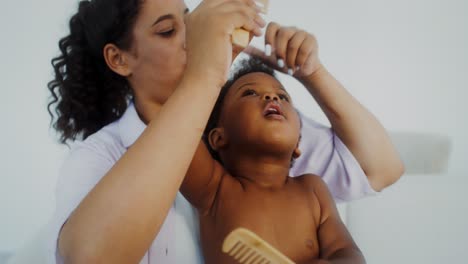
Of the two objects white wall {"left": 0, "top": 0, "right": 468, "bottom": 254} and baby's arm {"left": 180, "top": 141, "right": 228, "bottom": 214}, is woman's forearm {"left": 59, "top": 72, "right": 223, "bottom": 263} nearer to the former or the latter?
baby's arm {"left": 180, "top": 141, "right": 228, "bottom": 214}

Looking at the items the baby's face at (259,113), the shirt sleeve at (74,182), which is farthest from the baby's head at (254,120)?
the shirt sleeve at (74,182)

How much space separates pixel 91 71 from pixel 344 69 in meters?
0.41

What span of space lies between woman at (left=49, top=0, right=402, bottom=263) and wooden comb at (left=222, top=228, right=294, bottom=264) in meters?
0.05

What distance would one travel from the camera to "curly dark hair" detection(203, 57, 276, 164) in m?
0.57

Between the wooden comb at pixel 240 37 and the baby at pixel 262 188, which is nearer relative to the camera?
the wooden comb at pixel 240 37

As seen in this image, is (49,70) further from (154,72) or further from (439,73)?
(439,73)

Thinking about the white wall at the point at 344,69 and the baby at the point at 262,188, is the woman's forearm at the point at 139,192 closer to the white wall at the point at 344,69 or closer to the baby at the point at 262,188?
the baby at the point at 262,188

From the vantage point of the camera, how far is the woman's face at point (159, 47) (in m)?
0.52

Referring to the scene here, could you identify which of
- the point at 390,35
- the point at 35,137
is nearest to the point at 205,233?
the point at 35,137

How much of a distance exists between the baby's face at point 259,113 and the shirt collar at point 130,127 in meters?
0.09

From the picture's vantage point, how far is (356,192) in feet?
1.84

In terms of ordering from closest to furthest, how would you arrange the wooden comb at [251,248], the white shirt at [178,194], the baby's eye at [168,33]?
the wooden comb at [251,248] < the white shirt at [178,194] < the baby's eye at [168,33]

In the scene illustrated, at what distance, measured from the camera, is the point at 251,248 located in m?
0.31

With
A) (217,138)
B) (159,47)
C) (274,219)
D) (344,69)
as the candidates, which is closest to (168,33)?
(159,47)
